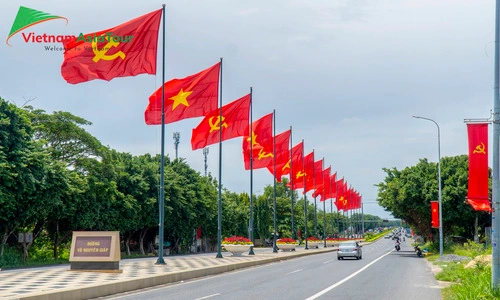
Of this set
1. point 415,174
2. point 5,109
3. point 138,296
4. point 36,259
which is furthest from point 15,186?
point 415,174

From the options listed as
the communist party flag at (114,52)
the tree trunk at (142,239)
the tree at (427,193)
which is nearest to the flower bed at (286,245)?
the tree at (427,193)

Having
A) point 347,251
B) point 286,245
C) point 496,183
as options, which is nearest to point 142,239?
point 286,245

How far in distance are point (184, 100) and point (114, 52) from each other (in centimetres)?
574

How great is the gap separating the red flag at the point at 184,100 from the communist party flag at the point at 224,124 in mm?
3933

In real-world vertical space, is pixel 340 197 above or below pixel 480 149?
below

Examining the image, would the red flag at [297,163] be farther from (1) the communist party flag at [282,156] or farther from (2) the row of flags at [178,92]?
(2) the row of flags at [178,92]

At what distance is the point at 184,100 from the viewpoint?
30.1 meters

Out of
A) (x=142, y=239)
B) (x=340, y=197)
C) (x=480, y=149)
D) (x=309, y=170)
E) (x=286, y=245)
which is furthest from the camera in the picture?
(x=340, y=197)

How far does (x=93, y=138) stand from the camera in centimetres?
4375

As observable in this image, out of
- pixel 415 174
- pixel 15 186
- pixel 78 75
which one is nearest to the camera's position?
pixel 78 75

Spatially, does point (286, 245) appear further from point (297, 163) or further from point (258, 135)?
point (258, 135)

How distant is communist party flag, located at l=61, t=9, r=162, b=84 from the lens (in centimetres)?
2425

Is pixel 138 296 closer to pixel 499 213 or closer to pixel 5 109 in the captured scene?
pixel 499 213

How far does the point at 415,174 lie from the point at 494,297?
44.0 meters
